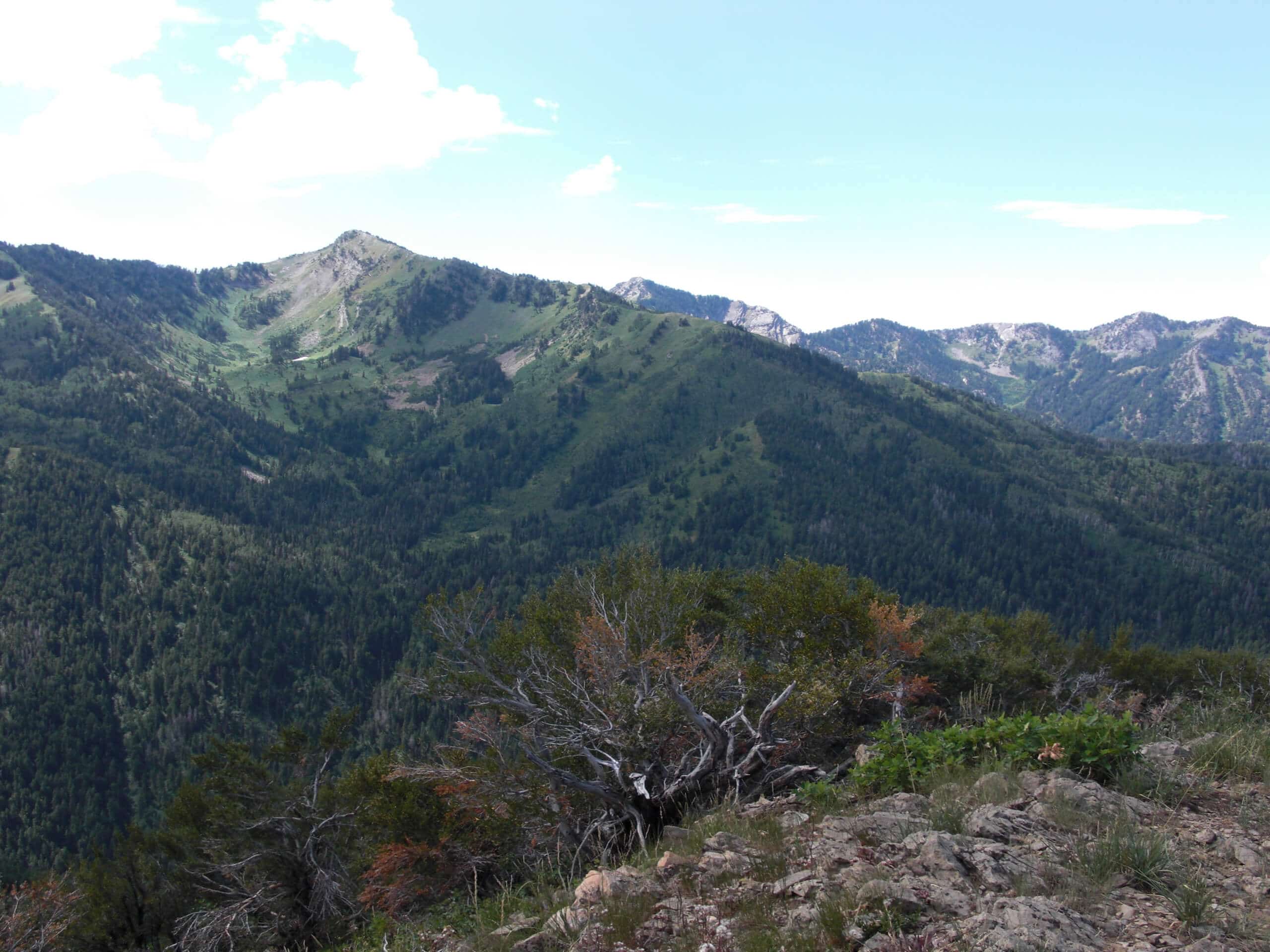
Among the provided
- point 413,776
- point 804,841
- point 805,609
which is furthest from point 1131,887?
point 805,609

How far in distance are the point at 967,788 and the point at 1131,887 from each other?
125 inches

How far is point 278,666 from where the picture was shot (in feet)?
646

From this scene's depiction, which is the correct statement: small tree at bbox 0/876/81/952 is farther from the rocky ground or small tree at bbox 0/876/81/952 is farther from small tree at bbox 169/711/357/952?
the rocky ground

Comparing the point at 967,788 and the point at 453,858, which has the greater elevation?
the point at 967,788

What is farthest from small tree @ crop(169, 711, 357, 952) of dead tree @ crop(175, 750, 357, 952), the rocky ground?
the rocky ground

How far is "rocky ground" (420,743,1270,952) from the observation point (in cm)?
657

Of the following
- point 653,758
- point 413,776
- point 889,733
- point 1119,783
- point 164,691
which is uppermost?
point 1119,783

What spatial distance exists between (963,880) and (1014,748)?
430 cm

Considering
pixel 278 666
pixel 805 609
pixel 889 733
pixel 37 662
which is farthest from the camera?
pixel 278 666

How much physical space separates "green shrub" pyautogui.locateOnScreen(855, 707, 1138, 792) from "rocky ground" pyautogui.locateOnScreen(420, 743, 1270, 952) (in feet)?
1.56

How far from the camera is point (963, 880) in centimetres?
759

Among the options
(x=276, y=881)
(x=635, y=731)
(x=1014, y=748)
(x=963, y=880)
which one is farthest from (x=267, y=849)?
(x=963, y=880)

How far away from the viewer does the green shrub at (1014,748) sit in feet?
33.9

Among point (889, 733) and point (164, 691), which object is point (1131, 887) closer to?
point (889, 733)
